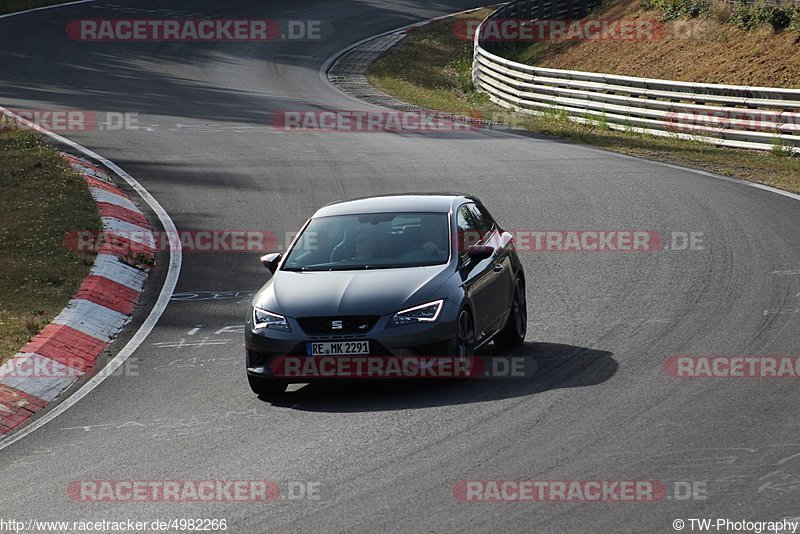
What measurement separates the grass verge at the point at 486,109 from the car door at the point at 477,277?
10.0 meters

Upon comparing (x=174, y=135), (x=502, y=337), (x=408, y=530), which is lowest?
(x=174, y=135)

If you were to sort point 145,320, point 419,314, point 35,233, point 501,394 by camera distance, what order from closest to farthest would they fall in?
point 501,394
point 419,314
point 145,320
point 35,233

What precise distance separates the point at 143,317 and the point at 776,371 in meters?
7.01

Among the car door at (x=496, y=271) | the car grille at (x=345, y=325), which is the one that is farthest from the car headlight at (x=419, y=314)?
the car door at (x=496, y=271)

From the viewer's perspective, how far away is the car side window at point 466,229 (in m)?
11.2

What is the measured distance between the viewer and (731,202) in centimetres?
1850

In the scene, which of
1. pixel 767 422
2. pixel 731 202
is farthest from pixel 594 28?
pixel 767 422

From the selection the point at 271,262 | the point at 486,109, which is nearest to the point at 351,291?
the point at 271,262

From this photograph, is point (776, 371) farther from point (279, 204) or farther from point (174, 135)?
point (174, 135)

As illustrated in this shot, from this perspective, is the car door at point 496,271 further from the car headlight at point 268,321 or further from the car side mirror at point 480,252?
the car headlight at point 268,321

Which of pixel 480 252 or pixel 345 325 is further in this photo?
pixel 480 252

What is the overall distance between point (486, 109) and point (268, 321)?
2360 cm

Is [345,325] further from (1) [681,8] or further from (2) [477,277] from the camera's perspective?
(1) [681,8]

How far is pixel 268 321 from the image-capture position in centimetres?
1016
